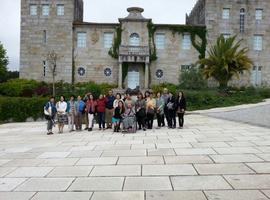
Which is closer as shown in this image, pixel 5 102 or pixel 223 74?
pixel 5 102

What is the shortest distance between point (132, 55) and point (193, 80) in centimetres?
686

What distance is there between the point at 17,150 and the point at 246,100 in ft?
78.5

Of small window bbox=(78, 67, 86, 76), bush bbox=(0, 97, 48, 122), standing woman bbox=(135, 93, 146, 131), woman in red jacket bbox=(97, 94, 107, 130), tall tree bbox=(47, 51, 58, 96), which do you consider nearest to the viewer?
standing woman bbox=(135, 93, 146, 131)

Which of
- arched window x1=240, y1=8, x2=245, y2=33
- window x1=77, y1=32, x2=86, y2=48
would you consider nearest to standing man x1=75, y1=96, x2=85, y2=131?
window x1=77, y1=32, x2=86, y2=48

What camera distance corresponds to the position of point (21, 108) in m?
24.6

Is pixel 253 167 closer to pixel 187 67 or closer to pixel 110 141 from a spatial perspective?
pixel 110 141

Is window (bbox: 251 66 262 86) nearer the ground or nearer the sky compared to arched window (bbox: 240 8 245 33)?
nearer the ground

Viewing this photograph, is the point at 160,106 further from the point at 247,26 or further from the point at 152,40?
the point at 247,26

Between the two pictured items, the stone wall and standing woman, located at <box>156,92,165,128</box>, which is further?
the stone wall

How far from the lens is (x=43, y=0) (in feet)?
129

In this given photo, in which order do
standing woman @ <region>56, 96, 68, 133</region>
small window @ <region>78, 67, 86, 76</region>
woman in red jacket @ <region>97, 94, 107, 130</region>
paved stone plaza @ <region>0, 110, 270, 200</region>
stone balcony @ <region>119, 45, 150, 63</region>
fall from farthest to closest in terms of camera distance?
small window @ <region>78, 67, 86, 76</region>, stone balcony @ <region>119, 45, 150, 63</region>, woman in red jacket @ <region>97, 94, 107, 130</region>, standing woman @ <region>56, 96, 68, 133</region>, paved stone plaza @ <region>0, 110, 270, 200</region>

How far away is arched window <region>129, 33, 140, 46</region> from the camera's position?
3925 cm

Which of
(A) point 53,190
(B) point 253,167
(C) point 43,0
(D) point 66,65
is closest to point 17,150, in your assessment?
(A) point 53,190

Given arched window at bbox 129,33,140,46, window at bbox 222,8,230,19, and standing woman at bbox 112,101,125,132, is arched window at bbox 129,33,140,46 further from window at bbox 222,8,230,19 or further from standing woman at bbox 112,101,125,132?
standing woman at bbox 112,101,125,132
